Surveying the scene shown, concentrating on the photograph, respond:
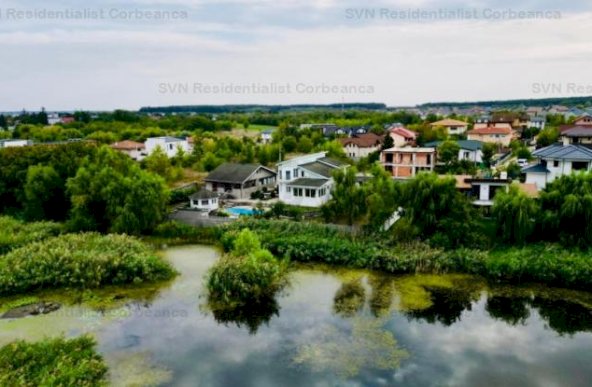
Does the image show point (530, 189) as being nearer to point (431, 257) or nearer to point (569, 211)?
point (569, 211)

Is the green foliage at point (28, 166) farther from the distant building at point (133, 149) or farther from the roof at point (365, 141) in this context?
the roof at point (365, 141)

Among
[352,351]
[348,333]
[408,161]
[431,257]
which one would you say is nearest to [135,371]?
[352,351]

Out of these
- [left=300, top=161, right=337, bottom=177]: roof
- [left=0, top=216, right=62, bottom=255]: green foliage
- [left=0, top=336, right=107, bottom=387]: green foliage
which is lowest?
[left=0, top=336, right=107, bottom=387]: green foliage

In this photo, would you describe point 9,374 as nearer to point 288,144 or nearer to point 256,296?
point 256,296

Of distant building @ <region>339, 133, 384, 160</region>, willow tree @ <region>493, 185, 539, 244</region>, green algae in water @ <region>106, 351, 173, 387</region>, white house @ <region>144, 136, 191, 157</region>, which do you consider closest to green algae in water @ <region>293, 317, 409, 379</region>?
green algae in water @ <region>106, 351, 173, 387</region>

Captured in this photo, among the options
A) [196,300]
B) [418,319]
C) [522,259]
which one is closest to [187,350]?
[196,300]

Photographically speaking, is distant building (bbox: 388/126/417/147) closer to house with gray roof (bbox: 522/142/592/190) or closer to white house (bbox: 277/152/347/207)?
white house (bbox: 277/152/347/207)
